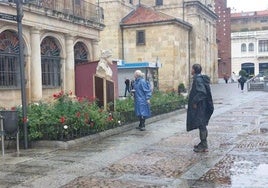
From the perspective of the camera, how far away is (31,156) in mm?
8680

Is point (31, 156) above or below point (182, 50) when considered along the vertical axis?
below

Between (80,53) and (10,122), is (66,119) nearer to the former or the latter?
(10,122)

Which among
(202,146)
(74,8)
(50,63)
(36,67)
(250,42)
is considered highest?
(250,42)

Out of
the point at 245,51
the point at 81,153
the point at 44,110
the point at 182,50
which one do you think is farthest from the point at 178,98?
the point at 245,51

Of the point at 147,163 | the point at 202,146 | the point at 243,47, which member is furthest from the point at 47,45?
the point at 243,47

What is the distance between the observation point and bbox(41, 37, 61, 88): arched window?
22.7 m

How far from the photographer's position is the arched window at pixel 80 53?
83.5 ft

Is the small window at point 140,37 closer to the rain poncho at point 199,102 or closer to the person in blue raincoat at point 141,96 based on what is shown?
the person in blue raincoat at point 141,96

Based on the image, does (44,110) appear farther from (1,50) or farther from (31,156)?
(1,50)

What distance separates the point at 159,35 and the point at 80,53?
50.2 feet

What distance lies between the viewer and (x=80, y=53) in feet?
85.3

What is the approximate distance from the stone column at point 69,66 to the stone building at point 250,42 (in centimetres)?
6447

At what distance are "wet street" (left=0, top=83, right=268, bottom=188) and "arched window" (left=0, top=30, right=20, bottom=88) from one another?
10177mm

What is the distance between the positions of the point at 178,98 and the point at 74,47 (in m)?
8.51
